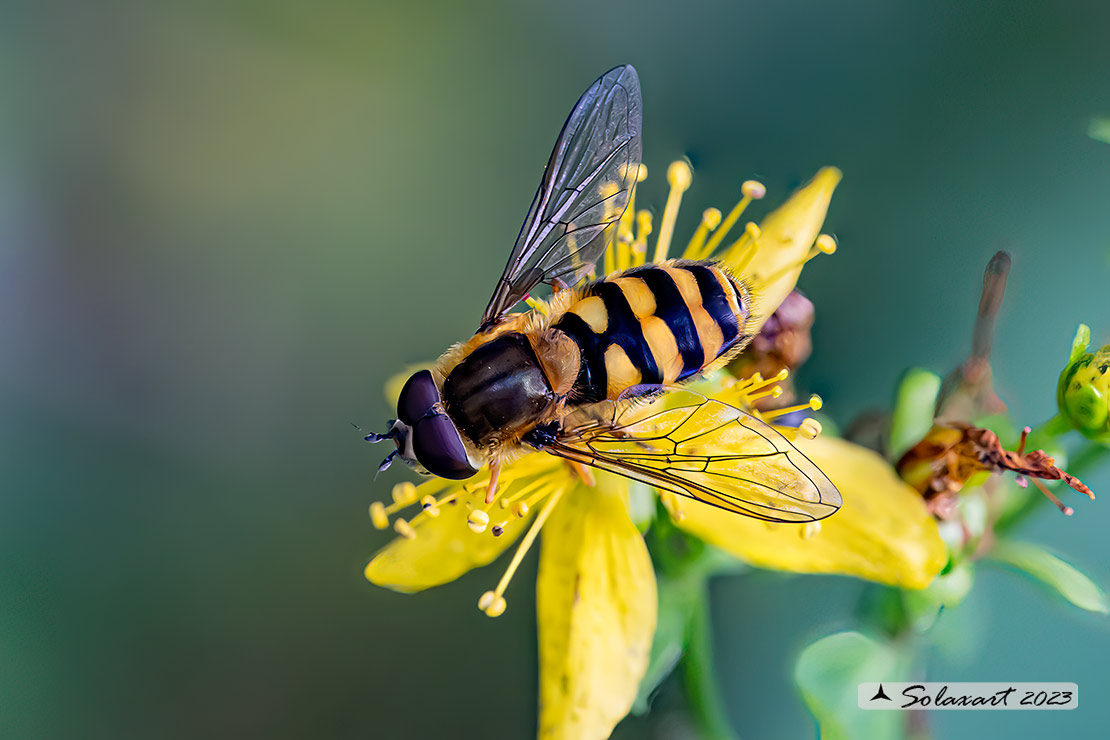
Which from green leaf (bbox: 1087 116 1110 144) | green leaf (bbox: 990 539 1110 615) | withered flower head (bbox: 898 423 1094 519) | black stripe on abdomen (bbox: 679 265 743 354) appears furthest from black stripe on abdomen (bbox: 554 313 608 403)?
green leaf (bbox: 1087 116 1110 144)

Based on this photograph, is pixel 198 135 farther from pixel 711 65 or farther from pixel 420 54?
pixel 711 65

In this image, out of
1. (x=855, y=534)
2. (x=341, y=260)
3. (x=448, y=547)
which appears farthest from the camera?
(x=341, y=260)

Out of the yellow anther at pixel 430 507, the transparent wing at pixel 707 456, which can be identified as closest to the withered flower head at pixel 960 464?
→ the transparent wing at pixel 707 456

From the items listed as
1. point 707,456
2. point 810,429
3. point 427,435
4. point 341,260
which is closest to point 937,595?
point 810,429

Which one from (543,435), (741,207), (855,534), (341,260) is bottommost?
(855,534)

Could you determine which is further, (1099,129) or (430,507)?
(1099,129)

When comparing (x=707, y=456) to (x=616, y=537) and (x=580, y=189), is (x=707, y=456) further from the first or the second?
(x=580, y=189)

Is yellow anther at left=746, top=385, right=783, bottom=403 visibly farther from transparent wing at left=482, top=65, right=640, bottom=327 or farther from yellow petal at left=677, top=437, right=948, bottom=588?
transparent wing at left=482, top=65, right=640, bottom=327

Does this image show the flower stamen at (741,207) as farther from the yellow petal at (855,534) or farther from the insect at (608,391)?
the yellow petal at (855,534)
